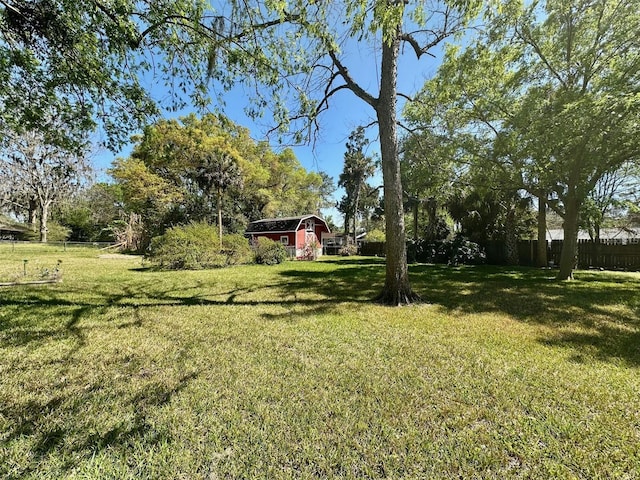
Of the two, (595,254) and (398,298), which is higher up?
(595,254)

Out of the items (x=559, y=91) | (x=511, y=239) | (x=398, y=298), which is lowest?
(x=398, y=298)

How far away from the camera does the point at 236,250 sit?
568 inches

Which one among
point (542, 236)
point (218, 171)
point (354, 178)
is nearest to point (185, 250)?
point (218, 171)

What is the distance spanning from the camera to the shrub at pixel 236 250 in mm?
14214

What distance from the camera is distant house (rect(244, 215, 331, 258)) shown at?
21428 mm

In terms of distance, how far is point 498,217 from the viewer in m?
16.9

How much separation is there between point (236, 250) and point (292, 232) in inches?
289

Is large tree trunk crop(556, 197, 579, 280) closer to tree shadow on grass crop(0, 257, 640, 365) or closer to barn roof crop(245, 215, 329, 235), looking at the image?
tree shadow on grass crop(0, 257, 640, 365)

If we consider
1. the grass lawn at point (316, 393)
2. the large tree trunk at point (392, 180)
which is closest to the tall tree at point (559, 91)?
the large tree trunk at point (392, 180)

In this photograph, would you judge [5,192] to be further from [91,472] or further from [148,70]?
[91,472]

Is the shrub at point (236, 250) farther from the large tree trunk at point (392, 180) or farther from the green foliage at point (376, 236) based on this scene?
the green foliage at point (376, 236)

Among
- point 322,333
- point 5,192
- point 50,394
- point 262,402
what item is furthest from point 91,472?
point 5,192

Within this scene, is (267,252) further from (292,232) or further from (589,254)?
(589,254)

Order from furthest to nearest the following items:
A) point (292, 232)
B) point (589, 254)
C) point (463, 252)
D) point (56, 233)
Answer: point (56, 233) < point (292, 232) < point (463, 252) < point (589, 254)
